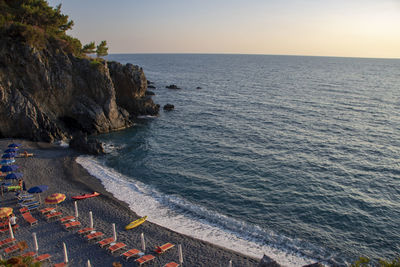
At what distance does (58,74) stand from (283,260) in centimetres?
4428

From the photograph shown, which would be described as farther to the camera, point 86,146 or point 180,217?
point 86,146

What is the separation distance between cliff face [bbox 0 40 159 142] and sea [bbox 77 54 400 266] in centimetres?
507

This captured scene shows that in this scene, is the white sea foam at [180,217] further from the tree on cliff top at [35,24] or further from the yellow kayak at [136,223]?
the tree on cliff top at [35,24]

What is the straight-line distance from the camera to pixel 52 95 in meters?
46.8

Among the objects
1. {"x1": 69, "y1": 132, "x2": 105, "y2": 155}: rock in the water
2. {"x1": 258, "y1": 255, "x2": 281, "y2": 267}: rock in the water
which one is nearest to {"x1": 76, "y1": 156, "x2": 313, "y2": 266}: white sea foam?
{"x1": 69, "y1": 132, "x2": 105, "y2": 155}: rock in the water

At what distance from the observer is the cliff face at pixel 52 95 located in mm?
42312

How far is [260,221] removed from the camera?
25.6 meters

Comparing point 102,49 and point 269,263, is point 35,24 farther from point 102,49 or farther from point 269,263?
point 269,263

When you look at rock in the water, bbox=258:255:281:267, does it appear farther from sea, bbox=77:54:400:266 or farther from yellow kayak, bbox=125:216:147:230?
yellow kayak, bbox=125:216:147:230

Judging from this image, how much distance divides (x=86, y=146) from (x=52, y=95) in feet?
42.7

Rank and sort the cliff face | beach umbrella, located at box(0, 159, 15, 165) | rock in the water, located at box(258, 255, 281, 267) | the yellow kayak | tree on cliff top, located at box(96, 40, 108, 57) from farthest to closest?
1. tree on cliff top, located at box(96, 40, 108, 57)
2. the cliff face
3. beach umbrella, located at box(0, 159, 15, 165)
4. the yellow kayak
5. rock in the water, located at box(258, 255, 281, 267)

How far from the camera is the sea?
76.9ft

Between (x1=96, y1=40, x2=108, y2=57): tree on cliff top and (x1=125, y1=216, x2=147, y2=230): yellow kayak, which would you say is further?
(x1=96, y1=40, x2=108, y2=57): tree on cliff top

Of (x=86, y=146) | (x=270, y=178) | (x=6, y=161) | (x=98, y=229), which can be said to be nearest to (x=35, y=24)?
(x=86, y=146)
